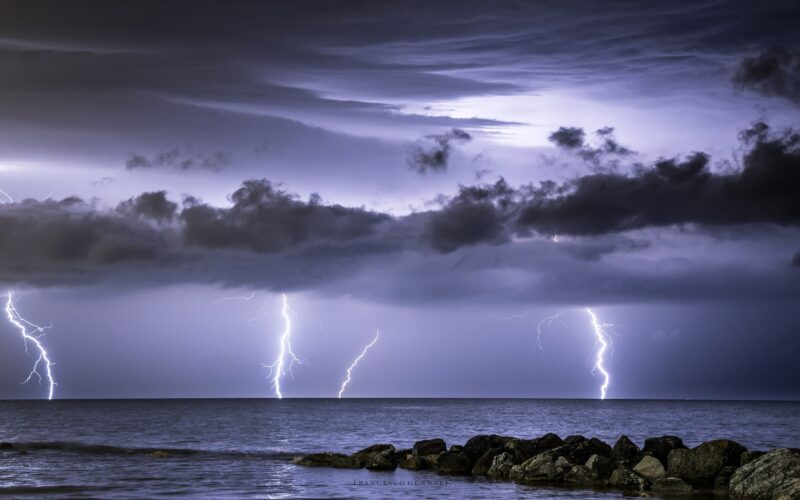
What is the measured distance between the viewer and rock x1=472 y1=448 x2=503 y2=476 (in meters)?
44.8

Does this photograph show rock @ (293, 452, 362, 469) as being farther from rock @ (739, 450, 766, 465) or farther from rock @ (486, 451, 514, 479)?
rock @ (739, 450, 766, 465)

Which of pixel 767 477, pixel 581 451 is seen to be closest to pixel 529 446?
pixel 581 451

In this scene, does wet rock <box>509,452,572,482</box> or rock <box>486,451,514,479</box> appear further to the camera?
rock <box>486,451,514,479</box>

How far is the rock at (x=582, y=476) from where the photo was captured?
132 ft

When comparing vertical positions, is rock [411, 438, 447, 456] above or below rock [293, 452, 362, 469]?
above

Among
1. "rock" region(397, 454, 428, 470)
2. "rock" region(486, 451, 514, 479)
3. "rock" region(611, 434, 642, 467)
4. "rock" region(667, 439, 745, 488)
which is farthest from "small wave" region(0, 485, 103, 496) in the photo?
"rock" region(667, 439, 745, 488)

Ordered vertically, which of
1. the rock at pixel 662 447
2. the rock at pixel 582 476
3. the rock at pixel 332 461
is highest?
the rock at pixel 662 447

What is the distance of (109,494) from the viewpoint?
38125 millimetres

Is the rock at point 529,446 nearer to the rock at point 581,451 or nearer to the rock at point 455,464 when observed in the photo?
the rock at point 581,451

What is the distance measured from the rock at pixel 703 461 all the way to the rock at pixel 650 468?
0.55 meters

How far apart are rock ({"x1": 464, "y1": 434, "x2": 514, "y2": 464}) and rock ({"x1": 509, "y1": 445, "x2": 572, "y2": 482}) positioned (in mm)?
3672

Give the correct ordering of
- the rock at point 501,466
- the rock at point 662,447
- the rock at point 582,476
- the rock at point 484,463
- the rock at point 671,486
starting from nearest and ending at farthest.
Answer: the rock at point 671,486 → the rock at point 582,476 → the rock at point 662,447 → the rock at point 501,466 → the rock at point 484,463

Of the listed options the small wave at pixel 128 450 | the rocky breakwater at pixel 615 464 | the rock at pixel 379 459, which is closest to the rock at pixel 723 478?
the rocky breakwater at pixel 615 464

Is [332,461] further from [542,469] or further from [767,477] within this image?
[767,477]
